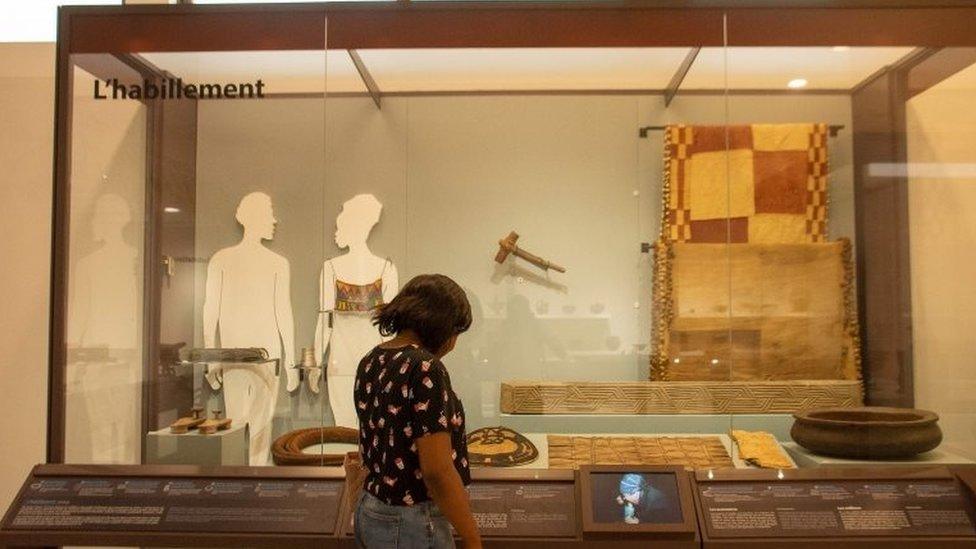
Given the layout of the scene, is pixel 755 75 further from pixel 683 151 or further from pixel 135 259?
pixel 135 259

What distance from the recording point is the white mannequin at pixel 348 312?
3.03 m

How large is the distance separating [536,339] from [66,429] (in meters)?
1.79

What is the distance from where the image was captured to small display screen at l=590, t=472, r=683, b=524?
254cm

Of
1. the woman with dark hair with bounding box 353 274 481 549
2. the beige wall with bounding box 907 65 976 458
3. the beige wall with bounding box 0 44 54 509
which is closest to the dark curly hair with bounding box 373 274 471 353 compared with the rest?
the woman with dark hair with bounding box 353 274 481 549

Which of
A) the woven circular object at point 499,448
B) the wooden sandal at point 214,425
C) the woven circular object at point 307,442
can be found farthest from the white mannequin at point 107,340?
the woven circular object at point 499,448

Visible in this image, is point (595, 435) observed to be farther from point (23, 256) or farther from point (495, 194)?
point (23, 256)

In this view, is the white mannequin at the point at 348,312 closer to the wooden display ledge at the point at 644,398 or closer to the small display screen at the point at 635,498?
the wooden display ledge at the point at 644,398

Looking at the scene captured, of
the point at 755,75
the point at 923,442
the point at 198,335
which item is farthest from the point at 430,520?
the point at 755,75

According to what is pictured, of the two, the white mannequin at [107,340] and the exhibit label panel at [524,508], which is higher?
the white mannequin at [107,340]

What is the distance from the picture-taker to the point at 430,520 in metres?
1.97

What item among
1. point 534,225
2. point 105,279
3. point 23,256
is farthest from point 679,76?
point 23,256

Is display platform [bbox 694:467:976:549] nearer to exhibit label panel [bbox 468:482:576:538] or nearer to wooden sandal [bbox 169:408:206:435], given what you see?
exhibit label panel [bbox 468:482:576:538]

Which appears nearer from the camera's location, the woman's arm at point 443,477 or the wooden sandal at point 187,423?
the woman's arm at point 443,477

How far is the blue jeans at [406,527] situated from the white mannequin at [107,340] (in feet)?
4.62
